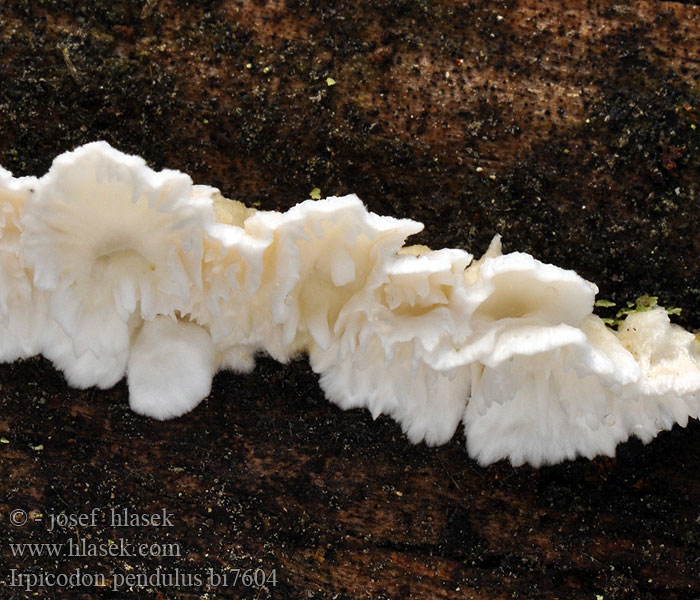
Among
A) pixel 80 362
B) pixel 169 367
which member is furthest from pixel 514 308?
pixel 80 362

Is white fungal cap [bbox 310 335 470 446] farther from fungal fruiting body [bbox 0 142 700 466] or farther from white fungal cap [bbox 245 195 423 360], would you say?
white fungal cap [bbox 245 195 423 360]

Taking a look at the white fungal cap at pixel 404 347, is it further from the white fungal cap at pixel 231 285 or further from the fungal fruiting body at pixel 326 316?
the white fungal cap at pixel 231 285

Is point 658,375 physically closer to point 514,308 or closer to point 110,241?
point 514,308

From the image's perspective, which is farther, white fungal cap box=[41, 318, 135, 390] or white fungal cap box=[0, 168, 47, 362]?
white fungal cap box=[41, 318, 135, 390]

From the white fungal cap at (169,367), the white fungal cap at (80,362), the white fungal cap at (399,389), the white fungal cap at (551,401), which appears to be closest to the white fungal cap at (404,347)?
the white fungal cap at (399,389)

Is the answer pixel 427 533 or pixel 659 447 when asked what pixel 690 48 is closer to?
pixel 659 447
